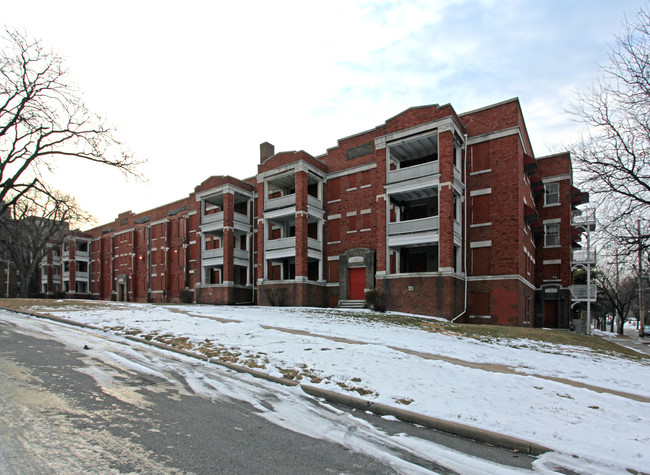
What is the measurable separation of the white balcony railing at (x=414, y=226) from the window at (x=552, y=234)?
14.6 metres

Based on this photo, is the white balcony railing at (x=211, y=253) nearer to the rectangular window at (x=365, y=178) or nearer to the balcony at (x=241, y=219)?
the balcony at (x=241, y=219)

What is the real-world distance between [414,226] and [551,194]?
15225mm

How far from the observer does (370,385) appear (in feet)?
23.6

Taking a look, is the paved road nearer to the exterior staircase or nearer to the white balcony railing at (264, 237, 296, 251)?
the exterior staircase

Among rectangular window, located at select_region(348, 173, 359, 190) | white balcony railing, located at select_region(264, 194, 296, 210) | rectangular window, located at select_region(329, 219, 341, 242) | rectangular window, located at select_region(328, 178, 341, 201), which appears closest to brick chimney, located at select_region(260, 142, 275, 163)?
white balcony railing, located at select_region(264, 194, 296, 210)

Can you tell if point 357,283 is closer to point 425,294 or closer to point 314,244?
point 314,244

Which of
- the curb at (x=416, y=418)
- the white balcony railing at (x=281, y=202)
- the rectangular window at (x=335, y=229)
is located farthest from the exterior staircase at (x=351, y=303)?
the curb at (x=416, y=418)

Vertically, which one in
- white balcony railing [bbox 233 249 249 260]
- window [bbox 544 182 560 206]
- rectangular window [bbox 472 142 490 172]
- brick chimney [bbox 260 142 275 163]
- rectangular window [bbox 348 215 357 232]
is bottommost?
white balcony railing [bbox 233 249 249 260]

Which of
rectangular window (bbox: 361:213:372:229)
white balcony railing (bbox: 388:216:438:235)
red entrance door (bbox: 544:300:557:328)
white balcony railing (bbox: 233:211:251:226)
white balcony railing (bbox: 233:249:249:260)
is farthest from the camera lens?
white balcony railing (bbox: 233:211:251:226)

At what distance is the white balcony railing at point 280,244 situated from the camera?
29.1 meters

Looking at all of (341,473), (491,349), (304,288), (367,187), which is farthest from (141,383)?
(367,187)

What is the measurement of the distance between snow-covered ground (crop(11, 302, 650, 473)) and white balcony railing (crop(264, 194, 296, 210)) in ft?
52.6

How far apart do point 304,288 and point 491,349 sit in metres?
17.5

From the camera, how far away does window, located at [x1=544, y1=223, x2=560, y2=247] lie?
3108 cm
